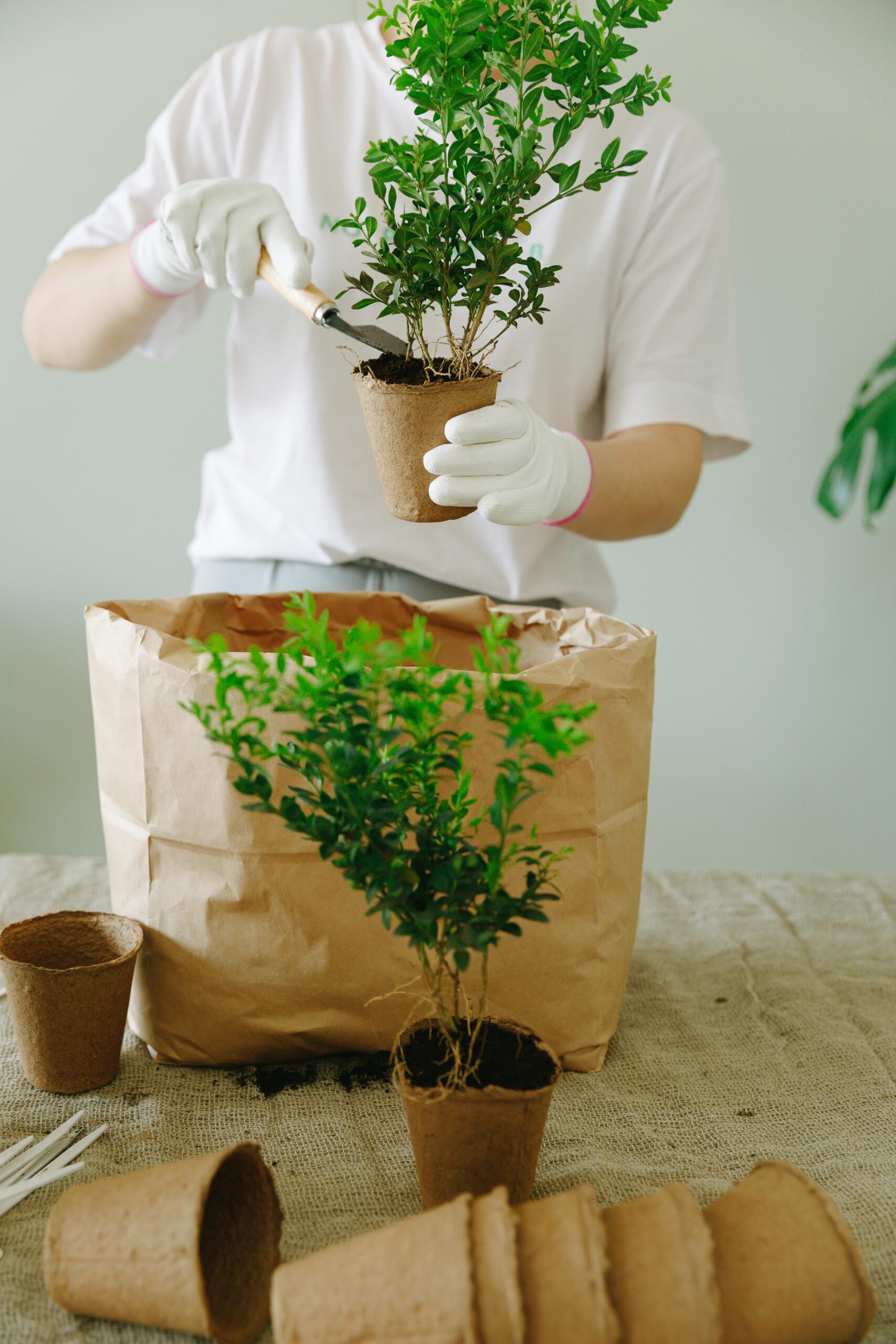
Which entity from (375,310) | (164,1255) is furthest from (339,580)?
(164,1255)

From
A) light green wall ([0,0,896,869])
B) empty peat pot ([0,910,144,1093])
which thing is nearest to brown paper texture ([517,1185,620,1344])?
empty peat pot ([0,910,144,1093])

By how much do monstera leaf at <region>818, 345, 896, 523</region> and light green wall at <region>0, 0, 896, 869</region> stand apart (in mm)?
216

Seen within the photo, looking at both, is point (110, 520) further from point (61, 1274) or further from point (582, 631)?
point (61, 1274)

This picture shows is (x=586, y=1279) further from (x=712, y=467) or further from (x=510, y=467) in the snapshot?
(x=712, y=467)

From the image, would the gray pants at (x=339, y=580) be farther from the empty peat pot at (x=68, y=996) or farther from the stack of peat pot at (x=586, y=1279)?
the stack of peat pot at (x=586, y=1279)

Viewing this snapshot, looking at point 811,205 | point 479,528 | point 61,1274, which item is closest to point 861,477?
point 811,205

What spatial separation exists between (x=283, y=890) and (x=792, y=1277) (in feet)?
1.34

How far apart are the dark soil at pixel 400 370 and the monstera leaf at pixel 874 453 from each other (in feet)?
3.64

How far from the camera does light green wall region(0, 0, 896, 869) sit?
72.6 inches

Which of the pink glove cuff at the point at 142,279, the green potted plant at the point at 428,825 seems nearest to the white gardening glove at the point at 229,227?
the pink glove cuff at the point at 142,279

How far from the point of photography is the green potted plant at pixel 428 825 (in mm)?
543

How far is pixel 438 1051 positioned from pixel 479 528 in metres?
0.76

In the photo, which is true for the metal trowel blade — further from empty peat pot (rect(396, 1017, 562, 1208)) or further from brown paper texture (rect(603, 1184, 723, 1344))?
brown paper texture (rect(603, 1184, 723, 1344))

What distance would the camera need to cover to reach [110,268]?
3.89ft
